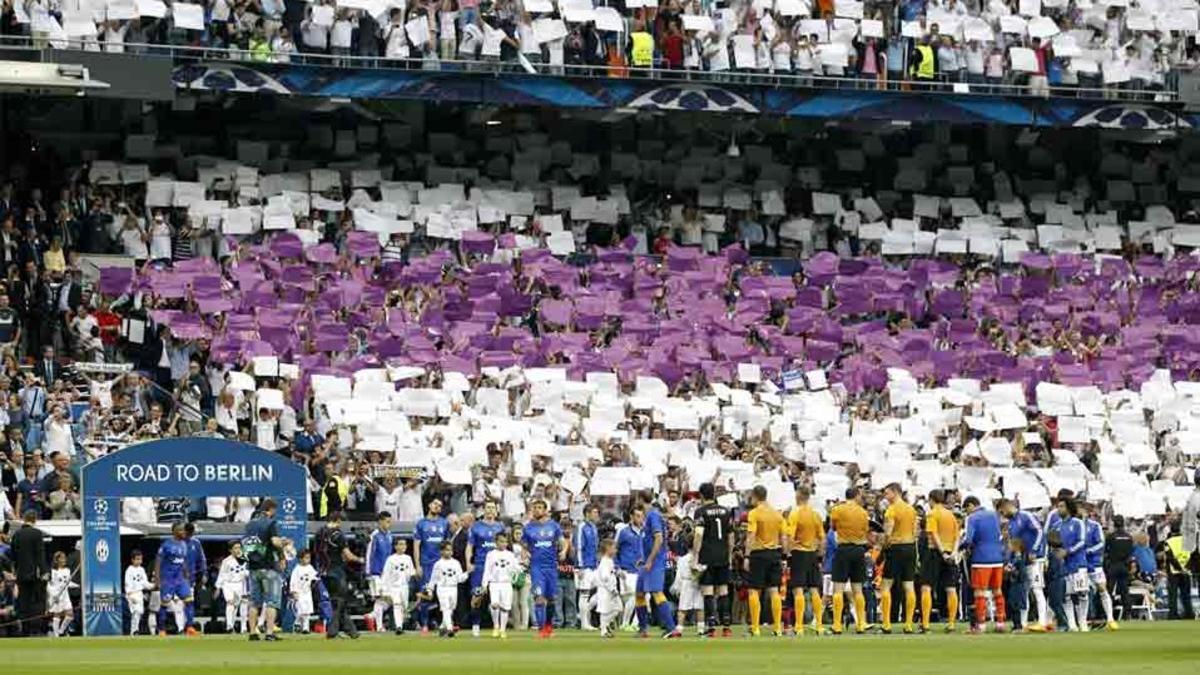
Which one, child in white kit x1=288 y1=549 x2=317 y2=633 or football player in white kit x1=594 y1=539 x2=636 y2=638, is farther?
football player in white kit x1=594 y1=539 x2=636 y2=638

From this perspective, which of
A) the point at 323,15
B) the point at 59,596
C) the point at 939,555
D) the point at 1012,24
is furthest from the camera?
the point at 1012,24

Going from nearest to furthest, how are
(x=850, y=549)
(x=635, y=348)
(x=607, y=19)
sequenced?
(x=850, y=549), (x=635, y=348), (x=607, y=19)

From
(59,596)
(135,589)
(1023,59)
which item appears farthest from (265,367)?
(1023,59)

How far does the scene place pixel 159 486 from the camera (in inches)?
1457

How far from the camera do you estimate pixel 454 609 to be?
3894cm

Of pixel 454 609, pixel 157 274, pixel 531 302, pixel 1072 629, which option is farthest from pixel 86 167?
pixel 1072 629

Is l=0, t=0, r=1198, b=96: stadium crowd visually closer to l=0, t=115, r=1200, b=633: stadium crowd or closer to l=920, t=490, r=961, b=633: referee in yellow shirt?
l=0, t=115, r=1200, b=633: stadium crowd

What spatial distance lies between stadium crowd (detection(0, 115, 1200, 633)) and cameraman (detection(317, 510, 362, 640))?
0.61 m

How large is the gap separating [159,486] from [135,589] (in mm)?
1496

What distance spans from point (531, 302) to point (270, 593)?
49.6 feet

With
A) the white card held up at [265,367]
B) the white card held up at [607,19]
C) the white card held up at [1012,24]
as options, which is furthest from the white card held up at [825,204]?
the white card held up at [265,367]

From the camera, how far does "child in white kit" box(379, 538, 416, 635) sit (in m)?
37.8

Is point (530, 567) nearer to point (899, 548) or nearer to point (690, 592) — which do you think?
point (690, 592)

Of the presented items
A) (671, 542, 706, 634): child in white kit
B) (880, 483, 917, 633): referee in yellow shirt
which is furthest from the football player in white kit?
(880, 483, 917, 633): referee in yellow shirt
